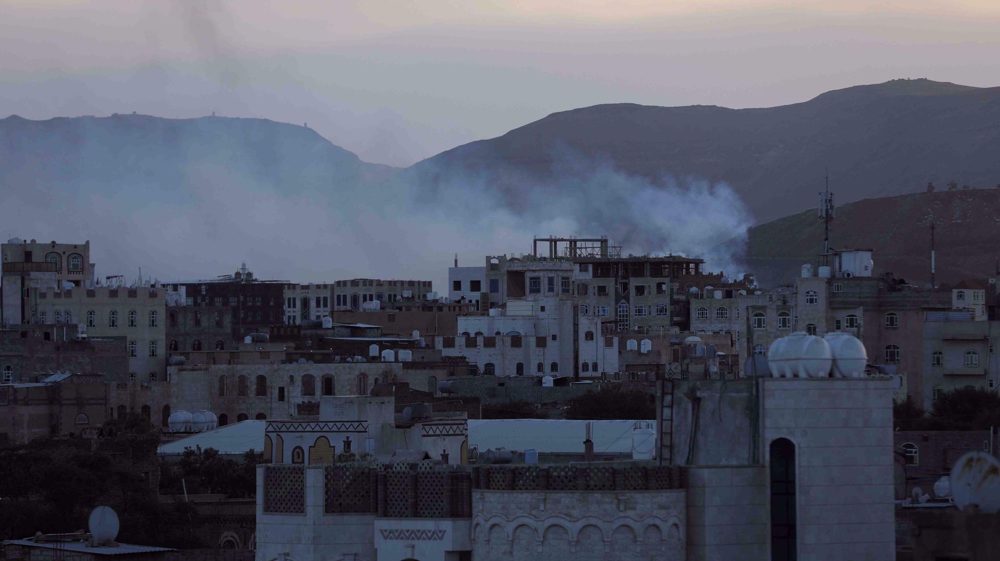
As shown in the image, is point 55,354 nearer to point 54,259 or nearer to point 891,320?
point 54,259

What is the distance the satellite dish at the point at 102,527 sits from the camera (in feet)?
216

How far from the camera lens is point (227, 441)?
107562 millimetres

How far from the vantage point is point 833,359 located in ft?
174

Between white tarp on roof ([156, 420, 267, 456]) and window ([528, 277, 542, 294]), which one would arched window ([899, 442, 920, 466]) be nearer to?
white tarp on roof ([156, 420, 267, 456])

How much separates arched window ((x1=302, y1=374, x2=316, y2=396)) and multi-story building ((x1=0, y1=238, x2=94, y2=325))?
17.8 m

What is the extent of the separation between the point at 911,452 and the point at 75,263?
71546 millimetres

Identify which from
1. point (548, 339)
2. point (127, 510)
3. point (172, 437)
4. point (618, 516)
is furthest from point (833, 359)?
point (548, 339)

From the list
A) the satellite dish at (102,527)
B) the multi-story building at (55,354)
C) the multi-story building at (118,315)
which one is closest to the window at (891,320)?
the multi-story building at (55,354)

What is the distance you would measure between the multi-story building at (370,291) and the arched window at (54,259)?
32516 mm

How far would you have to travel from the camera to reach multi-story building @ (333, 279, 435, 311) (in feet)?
627

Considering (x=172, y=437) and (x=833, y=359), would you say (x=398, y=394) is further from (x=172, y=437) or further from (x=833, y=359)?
(x=833, y=359)

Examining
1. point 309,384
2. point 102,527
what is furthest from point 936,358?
point 102,527

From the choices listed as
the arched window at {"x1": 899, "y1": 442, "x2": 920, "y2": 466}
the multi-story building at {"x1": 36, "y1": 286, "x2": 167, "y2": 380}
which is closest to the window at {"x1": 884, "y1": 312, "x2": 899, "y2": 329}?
the arched window at {"x1": 899, "y1": 442, "x2": 920, "y2": 466}

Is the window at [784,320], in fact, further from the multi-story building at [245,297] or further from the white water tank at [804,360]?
the white water tank at [804,360]
